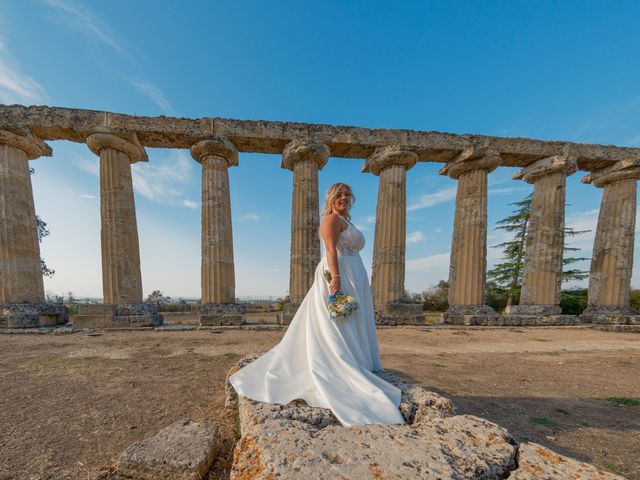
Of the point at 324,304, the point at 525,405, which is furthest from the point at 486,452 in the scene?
the point at 525,405

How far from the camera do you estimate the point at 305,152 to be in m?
9.57

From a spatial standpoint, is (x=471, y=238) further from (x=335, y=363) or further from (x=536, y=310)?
(x=335, y=363)

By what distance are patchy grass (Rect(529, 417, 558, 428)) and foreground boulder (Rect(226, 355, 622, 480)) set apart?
1.77 meters

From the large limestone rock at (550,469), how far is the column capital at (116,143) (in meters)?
12.1

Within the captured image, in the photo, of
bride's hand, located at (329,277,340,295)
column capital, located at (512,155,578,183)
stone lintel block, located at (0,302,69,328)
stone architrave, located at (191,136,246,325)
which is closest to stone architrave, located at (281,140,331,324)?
stone architrave, located at (191,136,246,325)

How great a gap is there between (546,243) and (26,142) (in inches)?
800

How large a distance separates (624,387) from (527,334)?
501 centimetres

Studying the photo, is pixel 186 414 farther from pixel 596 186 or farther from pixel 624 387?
pixel 596 186

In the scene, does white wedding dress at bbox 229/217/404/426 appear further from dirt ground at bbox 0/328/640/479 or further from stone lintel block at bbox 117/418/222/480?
dirt ground at bbox 0/328/640/479

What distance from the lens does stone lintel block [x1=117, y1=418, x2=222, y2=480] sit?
1.77 m

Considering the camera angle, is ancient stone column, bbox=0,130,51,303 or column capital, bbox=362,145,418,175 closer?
ancient stone column, bbox=0,130,51,303

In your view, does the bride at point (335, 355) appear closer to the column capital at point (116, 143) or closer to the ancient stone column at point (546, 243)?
the column capital at point (116, 143)

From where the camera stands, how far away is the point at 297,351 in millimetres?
2795

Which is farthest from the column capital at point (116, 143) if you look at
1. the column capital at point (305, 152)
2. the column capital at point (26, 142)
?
the column capital at point (305, 152)
